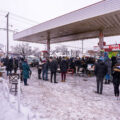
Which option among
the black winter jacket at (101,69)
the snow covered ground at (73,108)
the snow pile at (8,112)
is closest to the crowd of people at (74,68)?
the black winter jacket at (101,69)

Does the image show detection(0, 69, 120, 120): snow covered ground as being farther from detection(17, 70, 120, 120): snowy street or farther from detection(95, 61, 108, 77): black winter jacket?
detection(95, 61, 108, 77): black winter jacket

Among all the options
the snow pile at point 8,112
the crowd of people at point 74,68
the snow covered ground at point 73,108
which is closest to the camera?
the snow pile at point 8,112

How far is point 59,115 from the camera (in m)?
4.11

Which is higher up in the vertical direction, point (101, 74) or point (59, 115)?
point (101, 74)

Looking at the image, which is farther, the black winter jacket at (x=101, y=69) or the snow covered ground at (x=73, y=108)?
the black winter jacket at (x=101, y=69)

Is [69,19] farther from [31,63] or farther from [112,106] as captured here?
→ [31,63]

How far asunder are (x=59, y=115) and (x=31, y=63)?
62.6 ft

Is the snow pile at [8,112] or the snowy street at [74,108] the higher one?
the snow pile at [8,112]

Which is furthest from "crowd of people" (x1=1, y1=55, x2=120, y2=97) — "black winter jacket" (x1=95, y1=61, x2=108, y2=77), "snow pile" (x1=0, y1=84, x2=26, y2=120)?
"snow pile" (x1=0, y1=84, x2=26, y2=120)

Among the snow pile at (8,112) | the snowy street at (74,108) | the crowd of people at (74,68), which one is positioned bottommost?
the snowy street at (74,108)

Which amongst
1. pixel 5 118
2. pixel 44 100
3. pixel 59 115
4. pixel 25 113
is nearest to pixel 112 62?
pixel 44 100

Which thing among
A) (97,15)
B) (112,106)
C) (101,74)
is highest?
(97,15)

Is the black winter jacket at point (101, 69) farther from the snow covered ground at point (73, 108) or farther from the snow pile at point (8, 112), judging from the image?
the snow pile at point (8, 112)

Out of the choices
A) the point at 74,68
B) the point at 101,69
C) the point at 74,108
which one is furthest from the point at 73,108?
the point at 74,68
